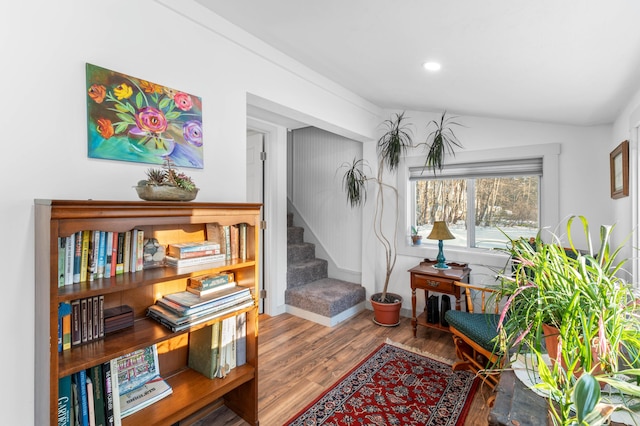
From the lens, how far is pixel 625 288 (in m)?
0.87

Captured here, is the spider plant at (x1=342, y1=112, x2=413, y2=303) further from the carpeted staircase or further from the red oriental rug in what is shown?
the red oriental rug

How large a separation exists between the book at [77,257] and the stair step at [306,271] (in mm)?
2647

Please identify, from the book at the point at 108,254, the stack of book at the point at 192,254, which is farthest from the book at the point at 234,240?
the book at the point at 108,254

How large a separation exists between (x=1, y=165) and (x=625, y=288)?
215 centimetres

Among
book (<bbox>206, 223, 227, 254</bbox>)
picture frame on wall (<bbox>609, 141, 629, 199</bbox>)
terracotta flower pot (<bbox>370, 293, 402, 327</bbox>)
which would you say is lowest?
terracotta flower pot (<bbox>370, 293, 402, 327</bbox>)

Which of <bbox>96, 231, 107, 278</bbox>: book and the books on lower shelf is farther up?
<bbox>96, 231, 107, 278</bbox>: book

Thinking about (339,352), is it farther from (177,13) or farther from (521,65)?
(177,13)

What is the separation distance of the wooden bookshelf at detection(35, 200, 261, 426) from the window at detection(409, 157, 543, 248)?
7.88 feet

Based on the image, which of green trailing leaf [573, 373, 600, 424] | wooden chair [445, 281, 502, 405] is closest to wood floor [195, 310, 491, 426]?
wooden chair [445, 281, 502, 405]

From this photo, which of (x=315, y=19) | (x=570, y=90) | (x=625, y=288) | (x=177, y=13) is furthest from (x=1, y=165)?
(x=570, y=90)

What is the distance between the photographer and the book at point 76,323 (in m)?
1.32

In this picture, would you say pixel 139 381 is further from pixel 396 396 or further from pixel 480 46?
pixel 480 46

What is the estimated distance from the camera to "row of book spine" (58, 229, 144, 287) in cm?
127

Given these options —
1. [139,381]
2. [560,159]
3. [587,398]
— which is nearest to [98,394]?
[139,381]
